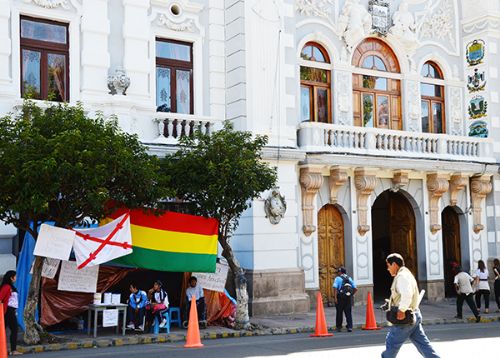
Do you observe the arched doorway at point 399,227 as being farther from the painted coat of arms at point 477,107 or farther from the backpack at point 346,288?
the backpack at point 346,288

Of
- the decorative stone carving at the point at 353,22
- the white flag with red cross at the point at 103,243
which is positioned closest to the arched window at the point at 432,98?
the decorative stone carving at the point at 353,22

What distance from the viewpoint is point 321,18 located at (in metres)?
23.7

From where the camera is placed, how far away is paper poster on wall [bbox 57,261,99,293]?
656 inches

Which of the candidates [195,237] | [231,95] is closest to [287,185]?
[231,95]

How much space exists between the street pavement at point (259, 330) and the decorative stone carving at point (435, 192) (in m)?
3.09

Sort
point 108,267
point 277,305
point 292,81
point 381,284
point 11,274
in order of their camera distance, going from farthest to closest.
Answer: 1. point 381,284
2. point 292,81
3. point 277,305
4. point 108,267
5. point 11,274

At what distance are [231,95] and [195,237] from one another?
209 inches

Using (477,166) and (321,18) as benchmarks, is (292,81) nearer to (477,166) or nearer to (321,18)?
(321,18)

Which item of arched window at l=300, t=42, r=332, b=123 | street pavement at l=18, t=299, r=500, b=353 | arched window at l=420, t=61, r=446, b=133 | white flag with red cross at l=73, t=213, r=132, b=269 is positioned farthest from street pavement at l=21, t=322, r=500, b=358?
arched window at l=420, t=61, r=446, b=133

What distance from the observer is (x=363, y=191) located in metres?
23.5

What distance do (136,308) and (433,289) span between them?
460 inches

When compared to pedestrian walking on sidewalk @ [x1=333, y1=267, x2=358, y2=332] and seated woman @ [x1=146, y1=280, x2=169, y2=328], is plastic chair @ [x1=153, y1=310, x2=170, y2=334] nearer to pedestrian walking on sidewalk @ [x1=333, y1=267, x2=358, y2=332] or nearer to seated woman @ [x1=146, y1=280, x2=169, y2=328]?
seated woman @ [x1=146, y1=280, x2=169, y2=328]

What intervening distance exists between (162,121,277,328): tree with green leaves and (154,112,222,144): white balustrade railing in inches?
84.0

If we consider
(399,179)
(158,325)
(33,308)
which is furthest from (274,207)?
(33,308)
